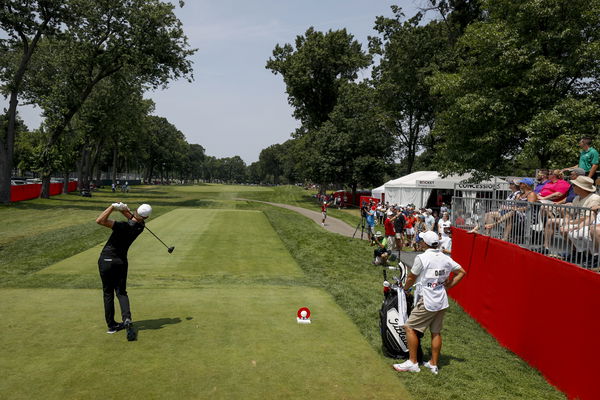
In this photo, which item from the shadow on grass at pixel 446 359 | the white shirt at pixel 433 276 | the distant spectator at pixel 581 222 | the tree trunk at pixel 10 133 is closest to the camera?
the white shirt at pixel 433 276

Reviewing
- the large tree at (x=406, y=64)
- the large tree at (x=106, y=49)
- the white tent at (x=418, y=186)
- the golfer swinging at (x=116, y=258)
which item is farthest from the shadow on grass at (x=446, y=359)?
the large tree at (x=106, y=49)

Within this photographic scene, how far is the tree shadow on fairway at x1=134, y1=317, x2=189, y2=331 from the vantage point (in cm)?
745

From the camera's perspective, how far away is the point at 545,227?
769 centimetres

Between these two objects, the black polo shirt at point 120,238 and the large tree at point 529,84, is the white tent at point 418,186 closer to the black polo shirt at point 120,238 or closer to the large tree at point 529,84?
the large tree at point 529,84

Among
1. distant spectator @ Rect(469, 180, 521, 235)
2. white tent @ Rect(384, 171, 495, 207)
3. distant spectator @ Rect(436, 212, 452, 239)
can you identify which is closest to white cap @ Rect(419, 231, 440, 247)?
distant spectator @ Rect(469, 180, 521, 235)

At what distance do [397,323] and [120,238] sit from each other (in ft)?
16.1

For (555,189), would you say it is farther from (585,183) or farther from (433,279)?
(433,279)

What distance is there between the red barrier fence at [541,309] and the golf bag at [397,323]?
6.87 feet

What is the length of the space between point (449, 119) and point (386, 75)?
22.4 meters

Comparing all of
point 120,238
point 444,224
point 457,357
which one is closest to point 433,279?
point 457,357

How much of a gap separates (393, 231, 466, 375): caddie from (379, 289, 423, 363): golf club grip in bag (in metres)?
0.23

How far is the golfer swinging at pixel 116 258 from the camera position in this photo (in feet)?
23.4

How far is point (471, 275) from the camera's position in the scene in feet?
35.7

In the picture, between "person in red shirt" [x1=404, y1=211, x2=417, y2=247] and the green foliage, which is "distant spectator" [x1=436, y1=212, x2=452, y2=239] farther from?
the green foliage
